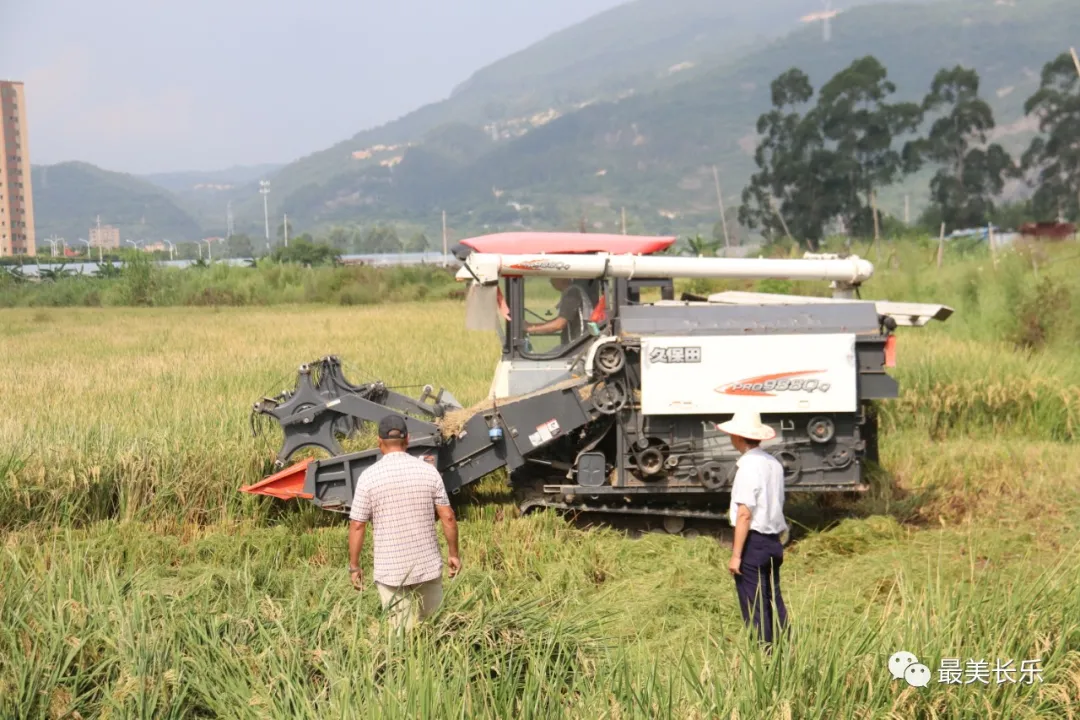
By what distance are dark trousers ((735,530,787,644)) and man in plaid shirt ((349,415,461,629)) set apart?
60.6 inches

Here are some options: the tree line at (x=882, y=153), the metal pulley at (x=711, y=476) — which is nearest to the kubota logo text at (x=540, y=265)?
the metal pulley at (x=711, y=476)

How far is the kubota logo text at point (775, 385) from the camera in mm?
8070

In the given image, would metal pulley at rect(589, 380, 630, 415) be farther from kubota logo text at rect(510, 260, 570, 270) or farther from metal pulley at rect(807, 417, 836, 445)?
metal pulley at rect(807, 417, 836, 445)

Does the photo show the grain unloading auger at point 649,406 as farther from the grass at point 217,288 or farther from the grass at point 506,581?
the grass at point 217,288

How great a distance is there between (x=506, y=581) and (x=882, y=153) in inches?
2524

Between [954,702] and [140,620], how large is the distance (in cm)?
340

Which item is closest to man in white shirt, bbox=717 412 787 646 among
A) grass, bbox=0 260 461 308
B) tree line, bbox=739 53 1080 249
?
grass, bbox=0 260 461 308

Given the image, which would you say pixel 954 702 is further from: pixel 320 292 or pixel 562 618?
pixel 320 292

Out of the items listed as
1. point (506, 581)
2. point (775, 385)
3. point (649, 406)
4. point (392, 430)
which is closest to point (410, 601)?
point (392, 430)

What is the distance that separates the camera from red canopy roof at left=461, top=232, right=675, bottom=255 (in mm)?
9039

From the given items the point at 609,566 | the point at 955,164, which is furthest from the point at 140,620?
the point at 955,164

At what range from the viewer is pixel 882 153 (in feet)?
218

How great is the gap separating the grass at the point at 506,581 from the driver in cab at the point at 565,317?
138 cm

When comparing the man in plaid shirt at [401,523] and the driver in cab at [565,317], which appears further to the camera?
the driver in cab at [565,317]
